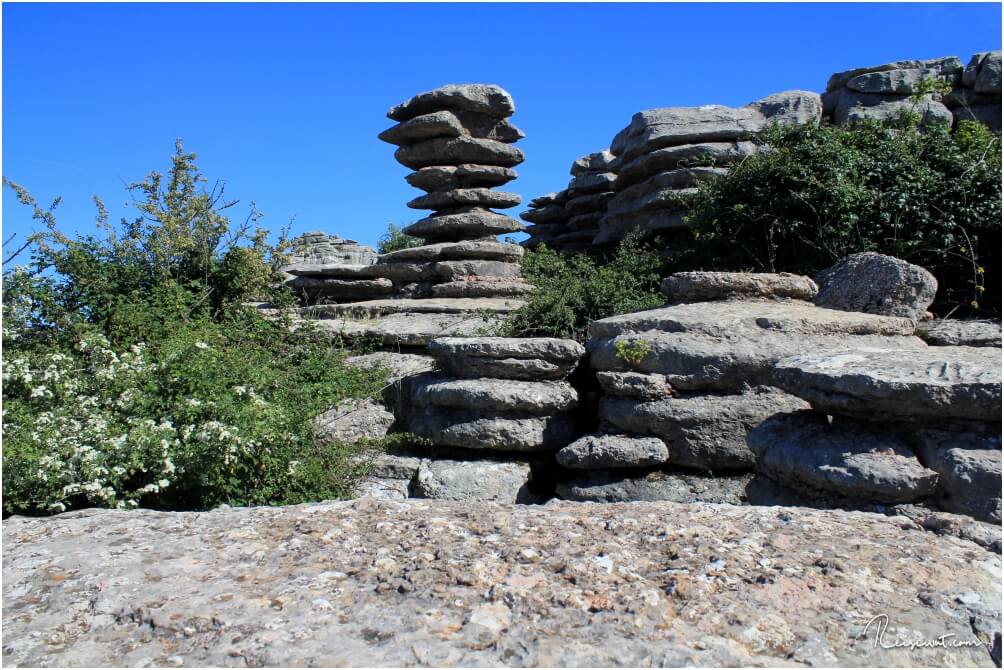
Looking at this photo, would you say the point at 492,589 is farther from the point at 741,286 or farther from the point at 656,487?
the point at 741,286

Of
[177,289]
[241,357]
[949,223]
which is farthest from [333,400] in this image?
[949,223]

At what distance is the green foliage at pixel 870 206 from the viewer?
8172 mm

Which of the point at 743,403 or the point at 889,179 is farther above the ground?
the point at 889,179

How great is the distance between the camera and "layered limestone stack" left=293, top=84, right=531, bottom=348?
1120 cm

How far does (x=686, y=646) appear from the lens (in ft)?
7.98

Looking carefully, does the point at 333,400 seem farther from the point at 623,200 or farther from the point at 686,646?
the point at 623,200

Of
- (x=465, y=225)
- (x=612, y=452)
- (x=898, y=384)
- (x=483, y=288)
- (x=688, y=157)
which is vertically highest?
(x=688, y=157)

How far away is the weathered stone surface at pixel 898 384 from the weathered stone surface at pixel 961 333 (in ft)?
6.45

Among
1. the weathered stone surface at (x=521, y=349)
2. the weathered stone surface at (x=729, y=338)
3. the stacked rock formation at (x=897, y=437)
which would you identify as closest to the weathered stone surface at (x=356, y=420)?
the weathered stone surface at (x=521, y=349)

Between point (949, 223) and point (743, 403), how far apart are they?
3.77 metres

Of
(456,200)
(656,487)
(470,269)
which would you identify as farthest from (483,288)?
(656,487)

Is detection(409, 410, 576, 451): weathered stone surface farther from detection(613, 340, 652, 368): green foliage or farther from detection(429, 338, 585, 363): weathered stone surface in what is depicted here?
detection(613, 340, 652, 368): green foliage

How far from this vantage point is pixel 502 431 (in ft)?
21.0

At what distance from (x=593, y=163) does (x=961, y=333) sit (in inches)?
417
